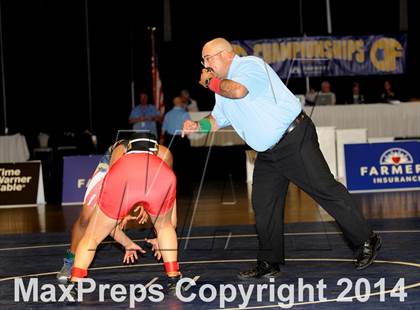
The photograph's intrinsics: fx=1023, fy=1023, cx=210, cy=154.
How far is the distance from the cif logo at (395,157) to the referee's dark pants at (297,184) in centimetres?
942

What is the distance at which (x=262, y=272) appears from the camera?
8.91 metres

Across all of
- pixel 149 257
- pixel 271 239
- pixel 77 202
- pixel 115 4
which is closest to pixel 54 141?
pixel 115 4

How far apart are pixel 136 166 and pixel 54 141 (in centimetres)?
1680

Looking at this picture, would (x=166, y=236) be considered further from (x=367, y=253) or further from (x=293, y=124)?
(x=367, y=253)

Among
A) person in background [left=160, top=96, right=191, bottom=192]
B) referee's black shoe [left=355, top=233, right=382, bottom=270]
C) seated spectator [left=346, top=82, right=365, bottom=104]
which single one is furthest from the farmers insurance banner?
referee's black shoe [left=355, top=233, right=382, bottom=270]

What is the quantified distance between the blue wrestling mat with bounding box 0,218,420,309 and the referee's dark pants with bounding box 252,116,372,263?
31cm

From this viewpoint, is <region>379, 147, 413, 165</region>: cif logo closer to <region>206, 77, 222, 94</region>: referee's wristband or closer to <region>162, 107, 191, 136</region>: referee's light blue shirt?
<region>162, 107, 191, 136</region>: referee's light blue shirt

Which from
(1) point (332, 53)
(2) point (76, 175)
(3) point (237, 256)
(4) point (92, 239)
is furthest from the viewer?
(1) point (332, 53)

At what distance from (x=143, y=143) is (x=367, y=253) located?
230cm

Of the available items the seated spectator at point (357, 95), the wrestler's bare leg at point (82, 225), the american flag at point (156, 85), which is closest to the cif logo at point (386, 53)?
the seated spectator at point (357, 95)

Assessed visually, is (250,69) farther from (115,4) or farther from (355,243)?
(115,4)

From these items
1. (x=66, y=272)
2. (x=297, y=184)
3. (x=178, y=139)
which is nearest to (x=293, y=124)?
(x=297, y=184)

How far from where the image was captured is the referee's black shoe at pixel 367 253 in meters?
8.84

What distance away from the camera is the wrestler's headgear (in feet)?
26.1
